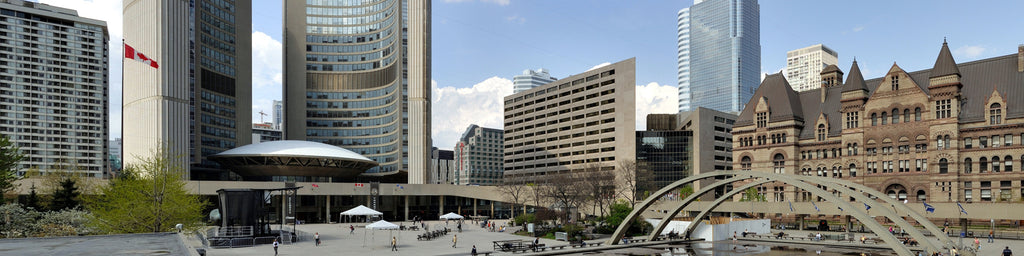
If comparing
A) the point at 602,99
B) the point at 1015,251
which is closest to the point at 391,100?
the point at 602,99

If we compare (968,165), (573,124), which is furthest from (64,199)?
(968,165)

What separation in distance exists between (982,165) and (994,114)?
20.3ft

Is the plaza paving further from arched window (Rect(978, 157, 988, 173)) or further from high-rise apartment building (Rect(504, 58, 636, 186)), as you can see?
high-rise apartment building (Rect(504, 58, 636, 186))

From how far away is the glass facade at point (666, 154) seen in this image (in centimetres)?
13600

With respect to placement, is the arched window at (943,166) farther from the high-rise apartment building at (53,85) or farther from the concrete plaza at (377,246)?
the high-rise apartment building at (53,85)

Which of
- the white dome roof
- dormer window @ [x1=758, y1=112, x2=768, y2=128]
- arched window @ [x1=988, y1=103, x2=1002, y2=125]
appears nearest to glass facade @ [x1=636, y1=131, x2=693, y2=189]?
dormer window @ [x1=758, y1=112, x2=768, y2=128]

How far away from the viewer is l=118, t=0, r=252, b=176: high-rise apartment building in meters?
101

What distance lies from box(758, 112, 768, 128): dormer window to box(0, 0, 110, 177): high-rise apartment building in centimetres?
13342

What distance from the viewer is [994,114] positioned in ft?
248

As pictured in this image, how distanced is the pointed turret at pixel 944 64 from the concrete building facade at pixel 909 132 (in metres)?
0.13

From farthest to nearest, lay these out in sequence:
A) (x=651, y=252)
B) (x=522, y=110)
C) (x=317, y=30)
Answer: (x=522, y=110) → (x=317, y=30) → (x=651, y=252)

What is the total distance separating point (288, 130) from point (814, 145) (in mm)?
109800

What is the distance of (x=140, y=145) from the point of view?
329 ft

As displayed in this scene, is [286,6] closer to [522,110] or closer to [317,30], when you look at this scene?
[317,30]
